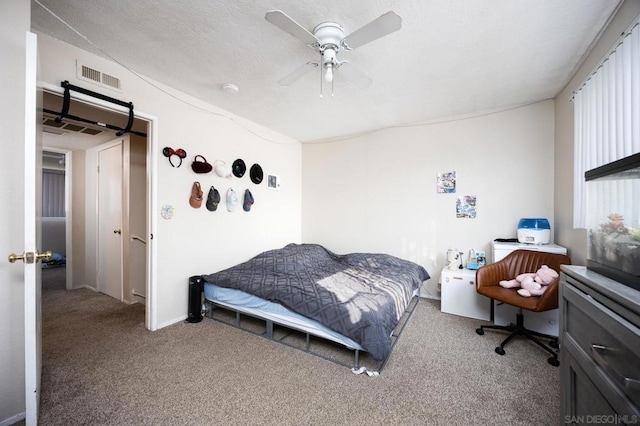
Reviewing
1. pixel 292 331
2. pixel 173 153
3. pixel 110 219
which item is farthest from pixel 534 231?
pixel 110 219

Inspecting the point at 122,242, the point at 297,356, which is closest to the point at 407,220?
the point at 297,356

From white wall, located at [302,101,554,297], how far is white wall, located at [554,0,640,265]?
6.6 inches

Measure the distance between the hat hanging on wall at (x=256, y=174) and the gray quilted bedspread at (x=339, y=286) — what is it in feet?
3.66

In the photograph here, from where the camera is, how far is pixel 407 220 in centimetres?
390

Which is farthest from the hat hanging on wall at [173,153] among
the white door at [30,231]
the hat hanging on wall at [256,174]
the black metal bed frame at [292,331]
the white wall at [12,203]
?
the black metal bed frame at [292,331]

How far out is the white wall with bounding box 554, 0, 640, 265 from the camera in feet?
6.88

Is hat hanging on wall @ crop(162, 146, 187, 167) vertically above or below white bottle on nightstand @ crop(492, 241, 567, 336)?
above

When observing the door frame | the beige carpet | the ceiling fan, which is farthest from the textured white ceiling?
the beige carpet

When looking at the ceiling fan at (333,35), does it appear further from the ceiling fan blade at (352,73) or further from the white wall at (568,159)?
the white wall at (568,159)

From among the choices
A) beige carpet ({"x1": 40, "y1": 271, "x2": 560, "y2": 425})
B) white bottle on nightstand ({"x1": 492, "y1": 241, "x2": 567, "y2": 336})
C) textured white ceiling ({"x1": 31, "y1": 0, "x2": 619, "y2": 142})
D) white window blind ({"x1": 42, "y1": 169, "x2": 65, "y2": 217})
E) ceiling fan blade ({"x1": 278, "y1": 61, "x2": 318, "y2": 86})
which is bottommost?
beige carpet ({"x1": 40, "y1": 271, "x2": 560, "y2": 425})

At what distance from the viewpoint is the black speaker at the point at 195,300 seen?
2893mm

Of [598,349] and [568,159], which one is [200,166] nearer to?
[598,349]

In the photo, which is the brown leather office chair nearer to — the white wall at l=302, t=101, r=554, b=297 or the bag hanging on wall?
the white wall at l=302, t=101, r=554, b=297

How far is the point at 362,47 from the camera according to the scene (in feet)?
6.98
